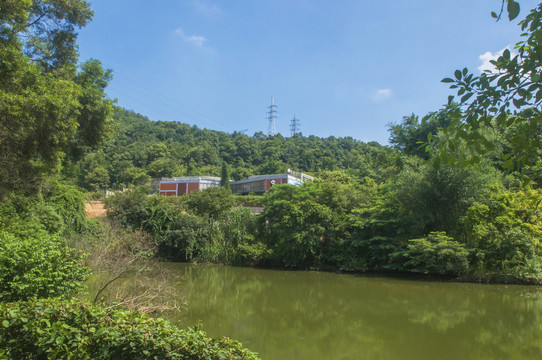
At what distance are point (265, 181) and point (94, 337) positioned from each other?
140 ft

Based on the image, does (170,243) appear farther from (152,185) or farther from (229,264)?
(152,185)

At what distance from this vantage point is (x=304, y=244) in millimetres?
16438

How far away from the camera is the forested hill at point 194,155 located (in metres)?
49.8

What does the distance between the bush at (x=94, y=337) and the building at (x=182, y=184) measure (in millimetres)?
45459

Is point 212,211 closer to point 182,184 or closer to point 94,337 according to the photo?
point 94,337

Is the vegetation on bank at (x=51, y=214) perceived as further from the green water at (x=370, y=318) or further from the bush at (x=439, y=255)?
the bush at (x=439, y=255)

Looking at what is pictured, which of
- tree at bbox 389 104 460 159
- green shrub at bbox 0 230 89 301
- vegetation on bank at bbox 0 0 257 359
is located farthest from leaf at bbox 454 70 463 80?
tree at bbox 389 104 460 159

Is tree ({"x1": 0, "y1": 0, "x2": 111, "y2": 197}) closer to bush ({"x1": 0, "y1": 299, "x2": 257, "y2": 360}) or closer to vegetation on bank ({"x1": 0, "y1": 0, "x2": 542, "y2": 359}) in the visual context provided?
vegetation on bank ({"x1": 0, "y1": 0, "x2": 542, "y2": 359})

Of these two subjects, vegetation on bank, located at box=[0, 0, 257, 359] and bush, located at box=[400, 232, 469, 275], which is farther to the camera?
bush, located at box=[400, 232, 469, 275]

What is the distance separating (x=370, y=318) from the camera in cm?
819

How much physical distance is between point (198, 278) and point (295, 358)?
891 cm

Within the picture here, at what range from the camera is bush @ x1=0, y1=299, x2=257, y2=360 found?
2553 mm

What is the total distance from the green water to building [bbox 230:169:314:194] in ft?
92.1

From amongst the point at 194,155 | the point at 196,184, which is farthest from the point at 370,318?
the point at 194,155
